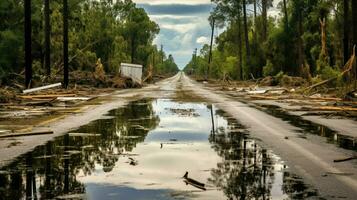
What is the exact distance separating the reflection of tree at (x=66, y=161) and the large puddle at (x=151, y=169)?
1 centimetres

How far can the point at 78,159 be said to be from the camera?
373 inches

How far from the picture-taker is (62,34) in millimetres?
60969

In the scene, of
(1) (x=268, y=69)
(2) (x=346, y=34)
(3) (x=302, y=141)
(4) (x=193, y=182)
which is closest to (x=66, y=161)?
(4) (x=193, y=182)

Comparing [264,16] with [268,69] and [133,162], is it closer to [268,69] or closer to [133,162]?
[268,69]

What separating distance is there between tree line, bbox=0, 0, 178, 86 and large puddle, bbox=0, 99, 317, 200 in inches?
898

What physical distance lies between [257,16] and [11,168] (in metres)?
77.8

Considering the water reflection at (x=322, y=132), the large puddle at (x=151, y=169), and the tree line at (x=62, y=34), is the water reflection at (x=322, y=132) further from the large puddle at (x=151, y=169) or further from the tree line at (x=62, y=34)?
the tree line at (x=62, y=34)

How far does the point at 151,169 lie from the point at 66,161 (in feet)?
5.36

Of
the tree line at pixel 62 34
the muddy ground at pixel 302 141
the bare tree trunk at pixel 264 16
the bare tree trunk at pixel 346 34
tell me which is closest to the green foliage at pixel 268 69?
the bare tree trunk at pixel 264 16

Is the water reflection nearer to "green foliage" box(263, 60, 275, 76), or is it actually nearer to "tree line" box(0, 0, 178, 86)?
"tree line" box(0, 0, 178, 86)

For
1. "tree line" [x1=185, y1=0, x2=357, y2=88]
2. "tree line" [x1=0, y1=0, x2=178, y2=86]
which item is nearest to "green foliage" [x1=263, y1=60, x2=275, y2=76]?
"tree line" [x1=185, y1=0, x2=357, y2=88]

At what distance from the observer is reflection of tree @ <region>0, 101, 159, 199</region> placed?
699cm

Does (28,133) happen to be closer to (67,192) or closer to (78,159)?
(78,159)

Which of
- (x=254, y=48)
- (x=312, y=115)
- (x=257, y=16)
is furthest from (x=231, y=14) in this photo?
(x=312, y=115)
